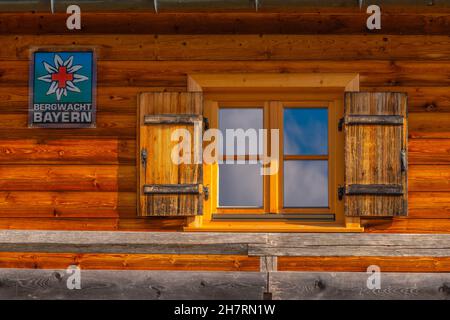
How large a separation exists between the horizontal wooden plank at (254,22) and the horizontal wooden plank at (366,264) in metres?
1.97

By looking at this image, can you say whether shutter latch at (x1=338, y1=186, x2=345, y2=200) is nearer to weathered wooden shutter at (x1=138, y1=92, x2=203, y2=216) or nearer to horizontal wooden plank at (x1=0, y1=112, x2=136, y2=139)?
weathered wooden shutter at (x1=138, y1=92, x2=203, y2=216)

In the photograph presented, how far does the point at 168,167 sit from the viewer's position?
5.61 meters

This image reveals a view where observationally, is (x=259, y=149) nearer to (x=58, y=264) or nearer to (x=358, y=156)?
(x=358, y=156)

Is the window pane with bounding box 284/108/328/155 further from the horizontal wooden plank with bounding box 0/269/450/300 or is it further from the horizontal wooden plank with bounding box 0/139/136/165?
the horizontal wooden plank with bounding box 0/269/450/300

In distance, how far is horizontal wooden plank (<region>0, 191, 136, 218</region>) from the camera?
18.6ft

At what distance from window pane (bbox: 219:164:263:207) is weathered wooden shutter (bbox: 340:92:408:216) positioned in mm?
764

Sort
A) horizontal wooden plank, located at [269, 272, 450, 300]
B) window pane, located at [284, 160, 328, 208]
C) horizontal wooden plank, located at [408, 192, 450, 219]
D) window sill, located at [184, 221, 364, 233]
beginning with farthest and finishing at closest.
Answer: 1. window pane, located at [284, 160, 328, 208]
2. horizontal wooden plank, located at [408, 192, 450, 219]
3. window sill, located at [184, 221, 364, 233]
4. horizontal wooden plank, located at [269, 272, 450, 300]

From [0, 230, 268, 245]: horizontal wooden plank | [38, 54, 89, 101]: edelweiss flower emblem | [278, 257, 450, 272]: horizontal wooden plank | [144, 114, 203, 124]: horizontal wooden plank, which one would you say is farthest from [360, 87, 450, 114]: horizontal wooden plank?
[38, 54, 89, 101]: edelweiss flower emblem

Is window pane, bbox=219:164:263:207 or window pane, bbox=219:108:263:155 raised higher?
window pane, bbox=219:108:263:155

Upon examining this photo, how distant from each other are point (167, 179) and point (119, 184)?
43 centimetres

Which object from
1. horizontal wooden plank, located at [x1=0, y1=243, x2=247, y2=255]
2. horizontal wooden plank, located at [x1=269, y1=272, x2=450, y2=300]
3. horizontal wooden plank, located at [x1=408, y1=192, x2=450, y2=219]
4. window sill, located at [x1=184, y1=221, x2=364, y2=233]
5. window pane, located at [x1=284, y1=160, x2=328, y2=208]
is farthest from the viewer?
window pane, located at [x1=284, y1=160, x2=328, y2=208]

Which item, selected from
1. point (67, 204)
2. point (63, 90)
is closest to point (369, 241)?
point (67, 204)

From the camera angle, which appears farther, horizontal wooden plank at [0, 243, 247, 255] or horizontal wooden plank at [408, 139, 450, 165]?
horizontal wooden plank at [408, 139, 450, 165]

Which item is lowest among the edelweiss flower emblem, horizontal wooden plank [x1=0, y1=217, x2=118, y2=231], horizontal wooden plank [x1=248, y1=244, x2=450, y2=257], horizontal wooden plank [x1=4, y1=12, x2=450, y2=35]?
horizontal wooden plank [x1=248, y1=244, x2=450, y2=257]
